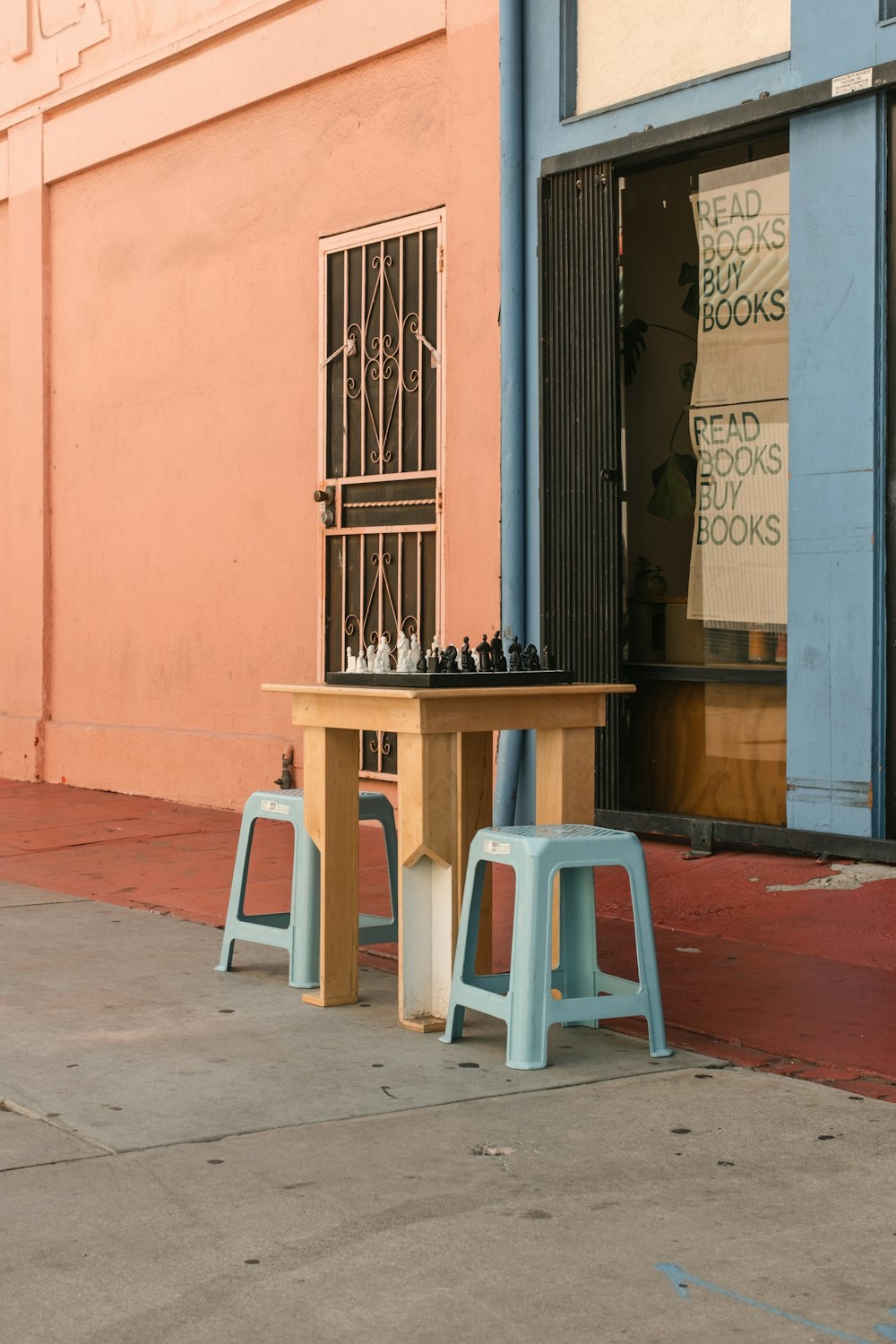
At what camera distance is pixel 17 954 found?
6.24 meters

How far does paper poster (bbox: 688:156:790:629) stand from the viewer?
759cm

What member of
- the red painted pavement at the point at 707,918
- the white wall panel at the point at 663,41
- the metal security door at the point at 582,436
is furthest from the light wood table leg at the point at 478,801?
the white wall panel at the point at 663,41

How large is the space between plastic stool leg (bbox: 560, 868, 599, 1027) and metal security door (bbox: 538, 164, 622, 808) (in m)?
3.07

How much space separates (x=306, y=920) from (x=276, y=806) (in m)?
0.45

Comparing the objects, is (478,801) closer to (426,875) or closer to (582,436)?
(426,875)

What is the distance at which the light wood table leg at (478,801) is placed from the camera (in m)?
5.37

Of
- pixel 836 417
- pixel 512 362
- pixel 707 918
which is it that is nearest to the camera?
pixel 707 918

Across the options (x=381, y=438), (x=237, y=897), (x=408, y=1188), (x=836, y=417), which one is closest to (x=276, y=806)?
(x=237, y=897)

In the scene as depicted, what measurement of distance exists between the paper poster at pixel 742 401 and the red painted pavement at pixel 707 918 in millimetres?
1214

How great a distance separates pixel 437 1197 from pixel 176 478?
808 centimetres

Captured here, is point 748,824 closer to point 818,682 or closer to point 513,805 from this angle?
point 818,682

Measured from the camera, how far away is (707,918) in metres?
6.79

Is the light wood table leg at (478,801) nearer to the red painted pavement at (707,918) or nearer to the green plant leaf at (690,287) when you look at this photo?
the red painted pavement at (707,918)

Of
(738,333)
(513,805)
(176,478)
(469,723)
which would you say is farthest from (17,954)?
(176,478)
